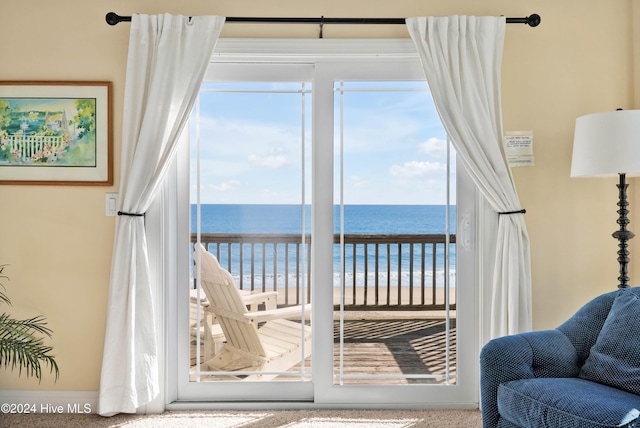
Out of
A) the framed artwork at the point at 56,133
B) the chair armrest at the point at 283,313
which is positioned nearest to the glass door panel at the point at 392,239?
the chair armrest at the point at 283,313

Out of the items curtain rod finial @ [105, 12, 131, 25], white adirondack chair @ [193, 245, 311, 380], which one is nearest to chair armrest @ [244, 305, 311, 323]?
white adirondack chair @ [193, 245, 311, 380]

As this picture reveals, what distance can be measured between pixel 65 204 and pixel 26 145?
0.39 m

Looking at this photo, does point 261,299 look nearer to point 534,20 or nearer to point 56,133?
point 56,133

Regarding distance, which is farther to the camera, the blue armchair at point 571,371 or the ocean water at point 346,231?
the ocean water at point 346,231

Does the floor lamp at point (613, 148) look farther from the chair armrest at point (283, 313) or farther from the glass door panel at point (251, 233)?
the chair armrest at point (283, 313)

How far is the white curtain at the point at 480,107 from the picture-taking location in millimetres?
2504

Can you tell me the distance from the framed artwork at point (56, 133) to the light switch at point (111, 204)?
0.07 metres

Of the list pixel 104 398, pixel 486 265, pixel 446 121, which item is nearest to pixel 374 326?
pixel 486 265

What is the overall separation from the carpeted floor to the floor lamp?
45.5 inches

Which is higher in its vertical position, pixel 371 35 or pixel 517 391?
pixel 371 35

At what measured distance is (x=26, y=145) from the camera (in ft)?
8.57

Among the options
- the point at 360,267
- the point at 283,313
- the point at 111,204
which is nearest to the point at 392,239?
the point at 360,267

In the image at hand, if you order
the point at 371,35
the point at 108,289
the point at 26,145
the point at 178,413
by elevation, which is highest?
the point at 371,35

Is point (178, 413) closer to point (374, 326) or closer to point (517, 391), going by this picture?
point (374, 326)
